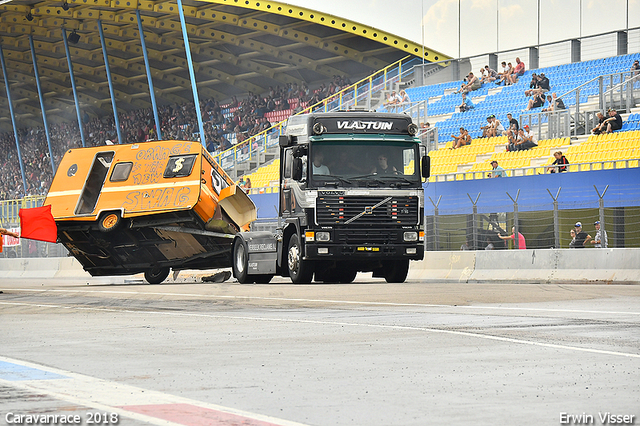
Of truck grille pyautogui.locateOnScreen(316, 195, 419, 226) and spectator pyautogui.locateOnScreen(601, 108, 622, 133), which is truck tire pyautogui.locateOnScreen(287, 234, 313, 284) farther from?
spectator pyautogui.locateOnScreen(601, 108, 622, 133)

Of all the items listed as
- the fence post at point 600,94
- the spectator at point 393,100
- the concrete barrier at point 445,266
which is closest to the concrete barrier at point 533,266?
the concrete barrier at point 445,266

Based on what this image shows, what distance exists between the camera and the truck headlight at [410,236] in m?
20.2

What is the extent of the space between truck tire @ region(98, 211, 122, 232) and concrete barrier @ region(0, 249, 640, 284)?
7.34 metres

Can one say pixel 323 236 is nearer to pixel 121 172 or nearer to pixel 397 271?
pixel 397 271

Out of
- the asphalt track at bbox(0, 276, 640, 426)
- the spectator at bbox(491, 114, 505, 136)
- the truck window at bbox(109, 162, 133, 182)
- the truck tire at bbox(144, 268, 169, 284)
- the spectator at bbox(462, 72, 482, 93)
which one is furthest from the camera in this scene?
the spectator at bbox(462, 72, 482, 93)

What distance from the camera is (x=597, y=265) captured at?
66.1ft

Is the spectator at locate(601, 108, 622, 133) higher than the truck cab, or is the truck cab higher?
the spectator at locate(601, 108, 622, 133)

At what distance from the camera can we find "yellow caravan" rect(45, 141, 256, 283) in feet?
71.5

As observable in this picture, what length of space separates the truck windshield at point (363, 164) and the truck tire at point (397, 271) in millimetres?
2382

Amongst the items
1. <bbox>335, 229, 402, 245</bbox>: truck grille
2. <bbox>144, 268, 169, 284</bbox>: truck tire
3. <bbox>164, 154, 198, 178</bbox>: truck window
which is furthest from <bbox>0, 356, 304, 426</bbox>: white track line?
<bbox>144, 268, 169, 284</bbox>: truck tire

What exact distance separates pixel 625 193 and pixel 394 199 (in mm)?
5513

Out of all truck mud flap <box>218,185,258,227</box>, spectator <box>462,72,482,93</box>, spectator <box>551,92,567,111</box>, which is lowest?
truck mud flap <box>218,185,258,227</box>

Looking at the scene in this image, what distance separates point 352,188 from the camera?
19734mm

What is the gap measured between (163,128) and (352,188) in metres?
50.7
